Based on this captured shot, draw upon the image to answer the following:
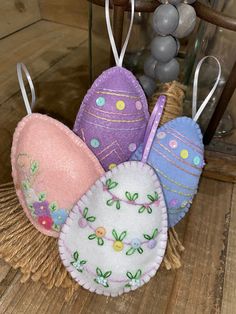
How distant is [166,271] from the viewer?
43 centimetres

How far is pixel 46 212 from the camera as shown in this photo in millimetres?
403

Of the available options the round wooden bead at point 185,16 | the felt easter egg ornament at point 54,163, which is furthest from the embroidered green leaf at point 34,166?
the round wooden bead at point 185,16

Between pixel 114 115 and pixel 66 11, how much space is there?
0.68 m

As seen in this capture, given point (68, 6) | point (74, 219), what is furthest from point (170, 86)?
point (68, 6)

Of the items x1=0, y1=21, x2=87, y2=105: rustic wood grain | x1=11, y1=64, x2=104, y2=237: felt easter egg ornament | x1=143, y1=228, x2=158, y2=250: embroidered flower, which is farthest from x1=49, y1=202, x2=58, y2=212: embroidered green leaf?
x1=0, y1=21, x2=87, y2=105: rustic wood grain

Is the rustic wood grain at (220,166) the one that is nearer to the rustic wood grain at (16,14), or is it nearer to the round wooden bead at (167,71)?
the round wooden bead at (167,71)

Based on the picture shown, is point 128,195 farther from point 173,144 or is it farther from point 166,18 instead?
point 166,18

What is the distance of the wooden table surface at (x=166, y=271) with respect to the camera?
386mm

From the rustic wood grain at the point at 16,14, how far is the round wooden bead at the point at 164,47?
22.4 inches

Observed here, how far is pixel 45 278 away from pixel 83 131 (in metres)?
0.17

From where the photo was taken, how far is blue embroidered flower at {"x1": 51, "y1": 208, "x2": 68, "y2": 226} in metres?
0.40

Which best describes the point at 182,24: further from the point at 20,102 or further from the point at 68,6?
the point at 68,6

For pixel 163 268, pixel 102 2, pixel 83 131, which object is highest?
pixel 102 2

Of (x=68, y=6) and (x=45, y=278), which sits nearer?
(x=45, y=278)
